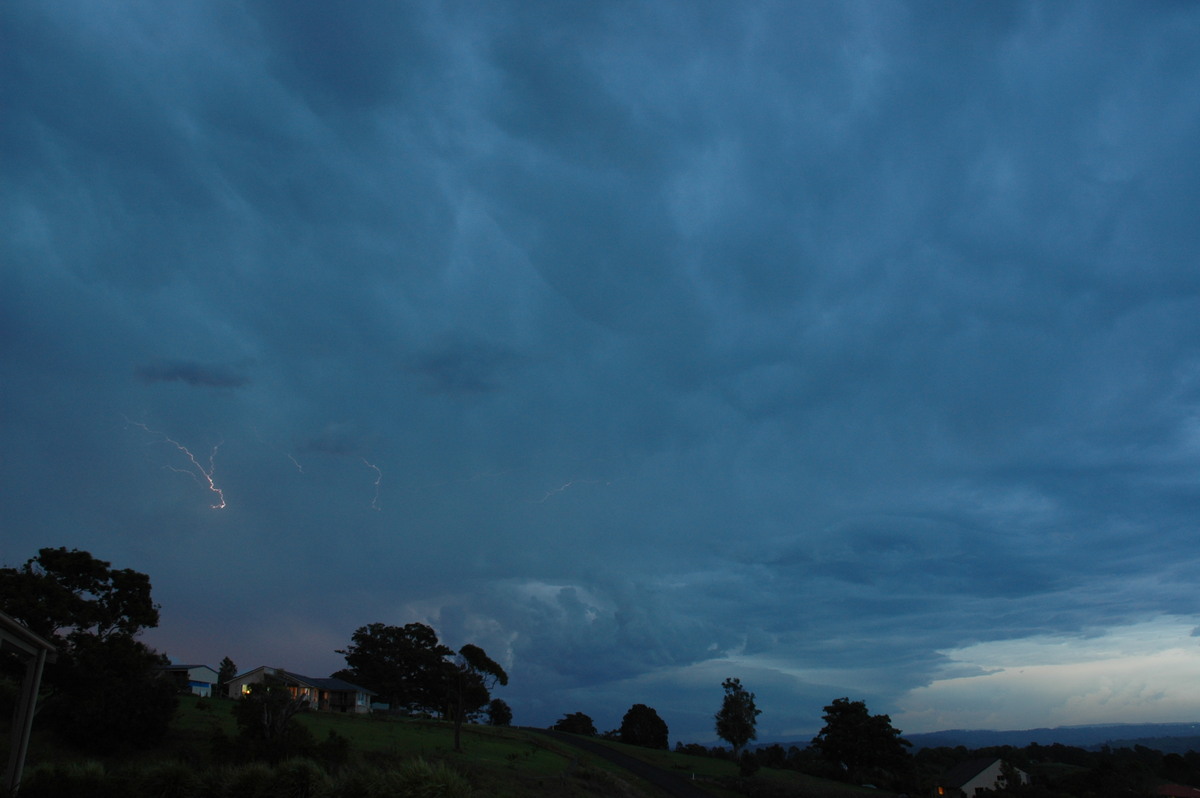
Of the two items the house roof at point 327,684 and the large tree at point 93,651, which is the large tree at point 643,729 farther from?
the large tree at point 93,651

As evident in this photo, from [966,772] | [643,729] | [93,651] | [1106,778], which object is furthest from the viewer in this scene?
[643,729]

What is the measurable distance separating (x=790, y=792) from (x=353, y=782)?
51100 mm

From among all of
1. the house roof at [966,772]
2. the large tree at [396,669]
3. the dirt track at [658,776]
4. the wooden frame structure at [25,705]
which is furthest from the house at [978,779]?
the wooden frame structure at [25,705]

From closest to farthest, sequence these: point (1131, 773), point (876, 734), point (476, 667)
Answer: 1. point (476, 667)
2. point (1131, 773)
3. point (876, 734)

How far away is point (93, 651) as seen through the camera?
3912 cm

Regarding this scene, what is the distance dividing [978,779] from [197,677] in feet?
301

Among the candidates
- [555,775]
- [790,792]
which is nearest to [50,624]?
[555,775]

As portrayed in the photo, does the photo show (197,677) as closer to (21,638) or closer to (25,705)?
(25,705)

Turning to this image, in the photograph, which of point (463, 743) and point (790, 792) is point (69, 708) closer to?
point (463, 743)

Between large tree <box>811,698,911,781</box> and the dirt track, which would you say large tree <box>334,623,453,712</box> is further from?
large tree <box>811,698,911,781</box>

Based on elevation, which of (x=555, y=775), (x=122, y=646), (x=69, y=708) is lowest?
(x=555, y=775)

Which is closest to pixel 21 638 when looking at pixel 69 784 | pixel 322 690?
pixel 69 784

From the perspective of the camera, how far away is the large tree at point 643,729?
117 metres

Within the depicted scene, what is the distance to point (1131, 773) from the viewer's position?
78.6 meters
